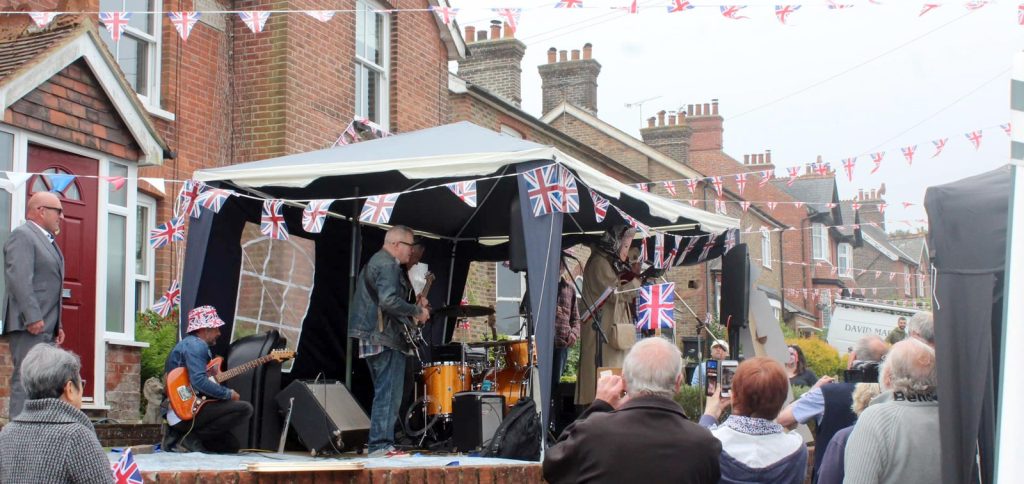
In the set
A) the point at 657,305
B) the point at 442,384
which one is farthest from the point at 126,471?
the point at 657,305

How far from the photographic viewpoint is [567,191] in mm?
8789

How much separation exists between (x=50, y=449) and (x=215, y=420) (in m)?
4.71

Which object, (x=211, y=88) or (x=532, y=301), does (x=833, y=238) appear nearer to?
(x=211, y=88)

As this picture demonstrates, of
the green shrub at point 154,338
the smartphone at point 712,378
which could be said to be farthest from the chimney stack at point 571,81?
the smartphone at point 712,378

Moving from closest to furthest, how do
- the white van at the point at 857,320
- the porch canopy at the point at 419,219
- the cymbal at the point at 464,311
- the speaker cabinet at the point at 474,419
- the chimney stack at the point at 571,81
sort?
the porch canopy at the point at 419,219 < the speaker cabinet at the point at 474,419 < the cymbal at the point at 464,311 < the white van at the point at 857,320 < the chimney stack at the point at 571,81

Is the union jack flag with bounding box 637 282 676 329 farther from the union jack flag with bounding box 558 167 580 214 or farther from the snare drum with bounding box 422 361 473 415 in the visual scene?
the snare drum with bounding box 422 361 473 415

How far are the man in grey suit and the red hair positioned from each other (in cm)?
506

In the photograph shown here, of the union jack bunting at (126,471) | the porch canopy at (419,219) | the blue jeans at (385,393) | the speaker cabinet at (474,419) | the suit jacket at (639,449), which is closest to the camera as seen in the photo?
the suit jacket at (639,449)

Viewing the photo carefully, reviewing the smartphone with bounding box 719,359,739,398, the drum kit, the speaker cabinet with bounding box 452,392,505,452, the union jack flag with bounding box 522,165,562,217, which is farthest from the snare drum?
the smartphone with bounding box 719,359,739,398

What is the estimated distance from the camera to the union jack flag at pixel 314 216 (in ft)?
30.0

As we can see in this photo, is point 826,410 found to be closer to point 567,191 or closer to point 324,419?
point 567,191

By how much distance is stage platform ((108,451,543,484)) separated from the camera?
6934 mm

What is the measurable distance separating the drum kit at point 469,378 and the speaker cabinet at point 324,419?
1.04 metres

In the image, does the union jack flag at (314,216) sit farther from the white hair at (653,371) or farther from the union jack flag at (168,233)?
the white hair at (653,371)
